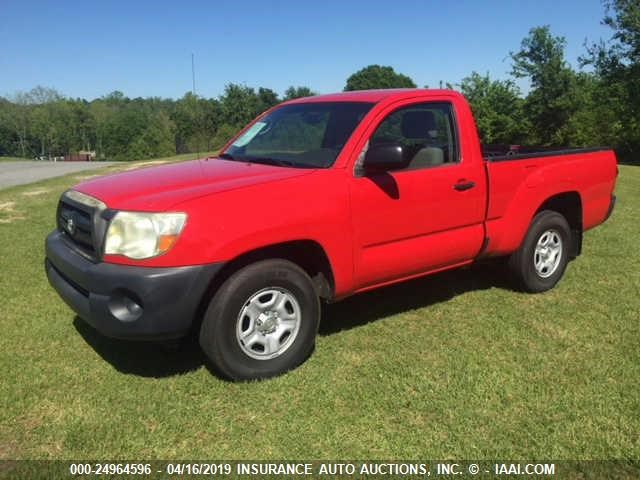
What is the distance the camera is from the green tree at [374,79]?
9444 centimetres

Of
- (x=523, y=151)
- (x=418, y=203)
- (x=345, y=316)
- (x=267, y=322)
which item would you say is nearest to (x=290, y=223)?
(x=267, y=322)

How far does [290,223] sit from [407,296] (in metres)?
2.16

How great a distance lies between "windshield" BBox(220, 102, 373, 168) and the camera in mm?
3965

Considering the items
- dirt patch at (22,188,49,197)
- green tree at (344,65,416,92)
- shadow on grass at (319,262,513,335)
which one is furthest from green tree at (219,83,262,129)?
shadow on grass at (319,262,513,335)

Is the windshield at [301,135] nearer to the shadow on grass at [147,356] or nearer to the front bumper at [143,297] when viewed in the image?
the front bumper at [143,297]

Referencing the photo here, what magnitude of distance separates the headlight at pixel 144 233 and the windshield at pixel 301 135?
110 centimetres

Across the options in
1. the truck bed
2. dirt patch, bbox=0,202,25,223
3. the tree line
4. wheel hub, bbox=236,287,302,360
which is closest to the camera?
wheel hub, bbox=236,287,302,360

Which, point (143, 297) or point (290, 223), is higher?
point (290, 223)

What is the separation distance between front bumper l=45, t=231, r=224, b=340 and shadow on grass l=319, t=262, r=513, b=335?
150 cm

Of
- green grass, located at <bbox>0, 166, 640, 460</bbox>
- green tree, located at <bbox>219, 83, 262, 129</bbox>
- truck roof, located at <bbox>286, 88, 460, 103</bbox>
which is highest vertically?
green tree, located at <bbox>219, 83, 262, 129</bbox>

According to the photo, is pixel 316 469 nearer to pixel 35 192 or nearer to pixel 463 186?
pixel 463 186

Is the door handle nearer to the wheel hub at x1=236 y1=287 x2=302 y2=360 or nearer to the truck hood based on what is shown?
the truck hood

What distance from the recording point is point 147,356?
4004 millimetres

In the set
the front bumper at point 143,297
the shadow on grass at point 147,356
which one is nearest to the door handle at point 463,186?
the front bumper at point 143,297
